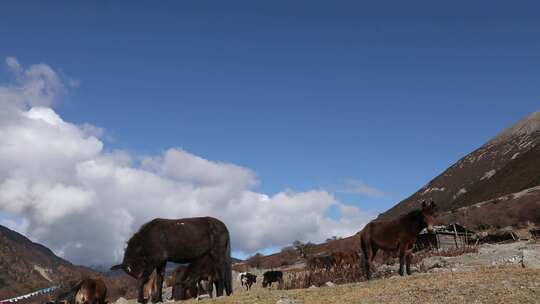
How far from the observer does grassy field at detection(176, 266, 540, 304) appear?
42.6ft

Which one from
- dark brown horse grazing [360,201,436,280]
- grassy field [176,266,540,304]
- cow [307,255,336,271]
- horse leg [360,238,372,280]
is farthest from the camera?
cow [307,255,336,271]

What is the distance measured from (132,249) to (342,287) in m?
6.83

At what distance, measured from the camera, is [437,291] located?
13.8 meters

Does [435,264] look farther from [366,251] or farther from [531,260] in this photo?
[531,260]

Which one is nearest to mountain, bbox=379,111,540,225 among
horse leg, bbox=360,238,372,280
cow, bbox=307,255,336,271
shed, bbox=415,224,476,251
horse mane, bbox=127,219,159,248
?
shed, bbox=415,224,476,251

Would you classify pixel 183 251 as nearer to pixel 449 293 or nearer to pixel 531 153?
pixel 449 293

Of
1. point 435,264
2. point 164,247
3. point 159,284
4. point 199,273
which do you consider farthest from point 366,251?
point 159,284

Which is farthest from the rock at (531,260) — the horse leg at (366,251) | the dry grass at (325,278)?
the dry grass at (325,278)

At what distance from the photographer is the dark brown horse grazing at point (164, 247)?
17469 millimetres

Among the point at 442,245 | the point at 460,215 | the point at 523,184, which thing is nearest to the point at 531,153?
the point at 523,184

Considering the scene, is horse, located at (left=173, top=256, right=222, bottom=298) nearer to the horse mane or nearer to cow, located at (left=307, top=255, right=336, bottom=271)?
the horse mane

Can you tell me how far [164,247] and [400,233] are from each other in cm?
812

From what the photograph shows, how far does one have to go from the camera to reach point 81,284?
60.3ft

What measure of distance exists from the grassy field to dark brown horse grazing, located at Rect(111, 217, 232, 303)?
9.55 ft
